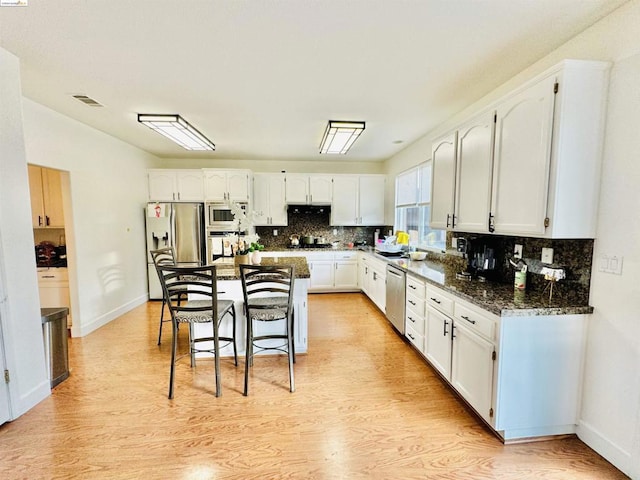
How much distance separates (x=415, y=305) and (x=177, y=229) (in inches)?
159

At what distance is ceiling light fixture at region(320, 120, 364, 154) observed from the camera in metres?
3.54

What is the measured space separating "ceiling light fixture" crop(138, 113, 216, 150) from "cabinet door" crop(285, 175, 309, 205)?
64.5 inches

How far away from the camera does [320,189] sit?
570cm

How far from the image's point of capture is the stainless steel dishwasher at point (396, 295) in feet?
11.1

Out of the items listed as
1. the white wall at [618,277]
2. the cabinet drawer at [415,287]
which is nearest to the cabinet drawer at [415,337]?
the cabinet drawer at [415,287]

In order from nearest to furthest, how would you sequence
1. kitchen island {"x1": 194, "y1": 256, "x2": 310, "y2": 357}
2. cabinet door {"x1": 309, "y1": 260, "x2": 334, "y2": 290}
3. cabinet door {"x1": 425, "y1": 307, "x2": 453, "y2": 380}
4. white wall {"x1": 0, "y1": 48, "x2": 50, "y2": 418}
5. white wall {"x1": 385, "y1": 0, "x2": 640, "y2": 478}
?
white wall {"x1": 385, "y1": 0, "x2": 640, "y2": 478} → white wall {"x1": 0, "y1": 48, "x2": 50, "y2": 418} → cabinet door {"x1": 425, "y1": 307, "x2": 453, "y2": 380} → kitchen island {"x1": 194, "y1": 256, "x2": 310, "y2": 357} → cabinet door {"x1": 309, "y1": 260, "x2": 334, "y2": 290}

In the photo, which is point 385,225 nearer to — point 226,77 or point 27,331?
point 226,77

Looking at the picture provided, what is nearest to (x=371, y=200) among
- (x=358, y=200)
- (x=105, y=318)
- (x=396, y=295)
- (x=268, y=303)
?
(x=358, y=200)

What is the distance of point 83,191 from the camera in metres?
3.68

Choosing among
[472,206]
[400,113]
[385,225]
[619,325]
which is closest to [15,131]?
[400,113]

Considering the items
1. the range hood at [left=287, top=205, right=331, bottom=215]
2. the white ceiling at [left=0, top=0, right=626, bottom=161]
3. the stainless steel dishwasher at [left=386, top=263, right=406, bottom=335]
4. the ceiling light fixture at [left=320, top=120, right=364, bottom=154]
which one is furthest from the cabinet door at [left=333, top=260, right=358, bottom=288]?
the white ceiling at [left=0, top=0, right=626, bottom=161]

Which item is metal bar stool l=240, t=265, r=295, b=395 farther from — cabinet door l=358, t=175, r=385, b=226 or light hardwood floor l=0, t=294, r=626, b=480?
cabinet door l=358, t=175, r=385, b=226

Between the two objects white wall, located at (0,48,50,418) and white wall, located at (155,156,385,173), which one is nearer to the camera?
white wall, located at (0,48,50,418)

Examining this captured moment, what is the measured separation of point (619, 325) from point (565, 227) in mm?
630
